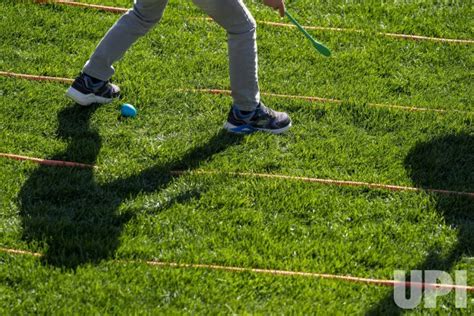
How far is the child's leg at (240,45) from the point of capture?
5457mm

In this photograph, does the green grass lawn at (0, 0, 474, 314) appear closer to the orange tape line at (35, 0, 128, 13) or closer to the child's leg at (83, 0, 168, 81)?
the orange tape line at (35, 0, 128, 13)

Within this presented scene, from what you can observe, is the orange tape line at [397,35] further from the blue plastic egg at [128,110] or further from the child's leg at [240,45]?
the blue plastic egg at [128,110]

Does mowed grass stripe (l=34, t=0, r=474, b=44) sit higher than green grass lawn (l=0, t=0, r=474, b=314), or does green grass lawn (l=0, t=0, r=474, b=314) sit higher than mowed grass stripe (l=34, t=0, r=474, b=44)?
mowed grass stripe (l=34, t=0, r=474, b=44)

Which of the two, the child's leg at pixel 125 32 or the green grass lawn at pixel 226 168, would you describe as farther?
the child's leg at pixel 125 32

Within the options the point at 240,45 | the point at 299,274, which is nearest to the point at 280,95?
the point at 240,45

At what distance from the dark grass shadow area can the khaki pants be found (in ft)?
3.56

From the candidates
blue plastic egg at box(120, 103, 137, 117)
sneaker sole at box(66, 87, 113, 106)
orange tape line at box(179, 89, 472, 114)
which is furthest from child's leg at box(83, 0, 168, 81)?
orange tape line at box(179, 89, 472, 114)

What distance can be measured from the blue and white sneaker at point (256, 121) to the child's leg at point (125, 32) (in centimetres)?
76

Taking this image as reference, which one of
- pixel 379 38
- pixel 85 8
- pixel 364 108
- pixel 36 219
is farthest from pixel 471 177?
pixel 85 8

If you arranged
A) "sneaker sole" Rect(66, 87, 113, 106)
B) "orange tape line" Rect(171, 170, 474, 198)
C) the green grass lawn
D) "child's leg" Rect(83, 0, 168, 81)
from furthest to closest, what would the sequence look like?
"sneaker sole" Rect(66, 87, 113, 106) < "child's leg" Rect(83, 0, 168, 81) < "orange tape line" Rect(171, 170, 474, 198) < the green grass lawn

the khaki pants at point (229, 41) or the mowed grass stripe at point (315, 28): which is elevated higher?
the khaki pants at point (229, 41)

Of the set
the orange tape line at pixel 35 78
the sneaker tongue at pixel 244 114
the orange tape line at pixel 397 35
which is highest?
the orange tape line at pixel 397 35

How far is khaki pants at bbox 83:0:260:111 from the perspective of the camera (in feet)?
18.1

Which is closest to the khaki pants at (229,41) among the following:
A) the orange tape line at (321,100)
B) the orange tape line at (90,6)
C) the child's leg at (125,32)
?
the child's leg at (125,32)
